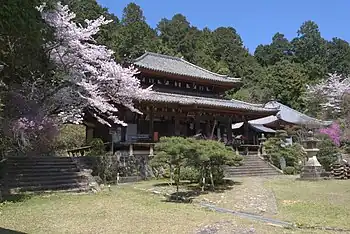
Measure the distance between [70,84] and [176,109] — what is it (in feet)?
32.1

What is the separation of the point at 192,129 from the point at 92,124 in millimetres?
8013

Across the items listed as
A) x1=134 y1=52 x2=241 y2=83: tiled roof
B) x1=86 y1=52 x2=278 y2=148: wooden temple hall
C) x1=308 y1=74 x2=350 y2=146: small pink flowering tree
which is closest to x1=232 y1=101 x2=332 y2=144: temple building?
x1=308 y1=74 x2=350 y2=146: small pink flowering tree

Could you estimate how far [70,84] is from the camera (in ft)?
60.7

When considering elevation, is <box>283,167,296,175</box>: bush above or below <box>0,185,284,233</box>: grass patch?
above

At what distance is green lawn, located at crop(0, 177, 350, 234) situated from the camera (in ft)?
28.8

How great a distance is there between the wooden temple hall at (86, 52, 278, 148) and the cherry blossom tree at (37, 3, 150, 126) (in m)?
2.76

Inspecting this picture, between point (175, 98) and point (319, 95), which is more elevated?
point (319, 95)

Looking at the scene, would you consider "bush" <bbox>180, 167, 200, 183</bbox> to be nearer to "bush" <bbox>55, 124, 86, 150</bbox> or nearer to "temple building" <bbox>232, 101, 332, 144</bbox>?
"bush" <bbox>55, 124, 86, 150</bbox>

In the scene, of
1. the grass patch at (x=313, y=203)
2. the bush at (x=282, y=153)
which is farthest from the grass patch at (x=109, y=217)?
the bush at (x=282, y=153)

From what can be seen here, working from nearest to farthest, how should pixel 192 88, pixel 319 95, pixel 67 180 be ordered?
pixel 67 180
pixel 192 88
pixel 319 95

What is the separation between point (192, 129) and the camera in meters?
29.8

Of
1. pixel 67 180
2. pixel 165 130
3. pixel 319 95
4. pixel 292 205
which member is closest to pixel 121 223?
pixel 292 205

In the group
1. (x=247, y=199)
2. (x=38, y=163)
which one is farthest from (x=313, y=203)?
(x=38, y=163)

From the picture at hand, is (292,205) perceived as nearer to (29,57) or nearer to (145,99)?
(29,57)
